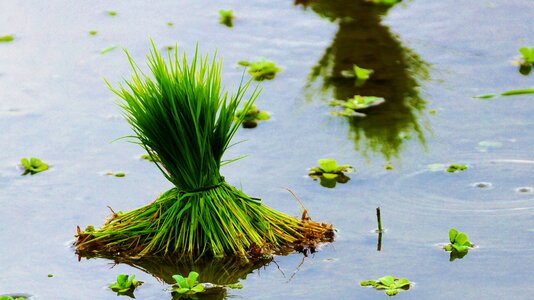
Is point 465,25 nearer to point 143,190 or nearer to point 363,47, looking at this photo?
point 363,47

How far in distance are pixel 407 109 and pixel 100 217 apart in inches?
75.6

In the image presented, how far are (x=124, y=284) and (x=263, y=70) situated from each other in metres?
2.48

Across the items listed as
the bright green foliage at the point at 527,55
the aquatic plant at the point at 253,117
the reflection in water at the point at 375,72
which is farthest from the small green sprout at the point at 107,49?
the bright green foliage at the point at 527,55

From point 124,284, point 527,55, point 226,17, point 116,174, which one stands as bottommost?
point 124,284

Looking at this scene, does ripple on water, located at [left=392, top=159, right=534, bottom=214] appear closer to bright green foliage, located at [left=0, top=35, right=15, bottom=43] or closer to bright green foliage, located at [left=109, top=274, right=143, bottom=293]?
bright green foliage, located at [left=109, top=274, right=143, bottom=293]

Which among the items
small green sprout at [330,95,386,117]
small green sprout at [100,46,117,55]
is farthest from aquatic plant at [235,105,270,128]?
small green sprout at [100,46,117,55]

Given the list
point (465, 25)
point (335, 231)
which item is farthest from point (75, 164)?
point (465, 25)

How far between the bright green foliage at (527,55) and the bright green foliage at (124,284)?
3065 millimetres

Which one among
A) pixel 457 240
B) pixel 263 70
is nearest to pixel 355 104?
pixel 263 70

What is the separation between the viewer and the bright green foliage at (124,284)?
12.5ft

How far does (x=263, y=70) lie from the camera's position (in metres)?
6.04

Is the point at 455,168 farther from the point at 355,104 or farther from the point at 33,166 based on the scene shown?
the point at 33,166

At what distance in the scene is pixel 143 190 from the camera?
4.66 m

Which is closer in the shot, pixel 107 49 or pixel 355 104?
pixel 355 104
